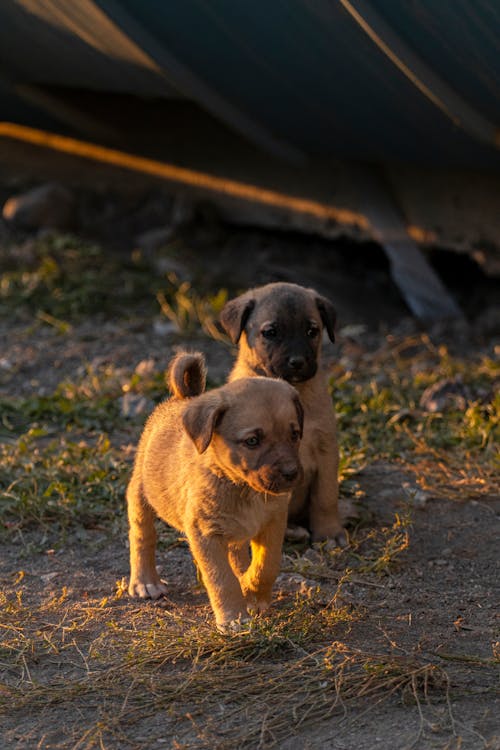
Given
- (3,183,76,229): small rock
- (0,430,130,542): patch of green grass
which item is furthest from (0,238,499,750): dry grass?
(3,183,76,229): small rock

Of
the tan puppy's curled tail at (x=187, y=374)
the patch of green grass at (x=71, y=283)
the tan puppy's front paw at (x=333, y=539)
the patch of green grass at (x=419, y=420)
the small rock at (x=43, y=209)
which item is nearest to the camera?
the tan puppy's curled tail at (x=187, y=374)

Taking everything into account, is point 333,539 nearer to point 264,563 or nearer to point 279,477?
point 264,563

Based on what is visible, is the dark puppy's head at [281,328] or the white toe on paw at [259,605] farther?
the dark puppy's head at [281,328]

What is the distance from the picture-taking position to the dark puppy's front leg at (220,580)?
4488mm

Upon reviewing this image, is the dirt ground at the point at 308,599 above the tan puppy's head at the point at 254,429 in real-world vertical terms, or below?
below

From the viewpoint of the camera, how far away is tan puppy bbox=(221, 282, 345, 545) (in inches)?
217

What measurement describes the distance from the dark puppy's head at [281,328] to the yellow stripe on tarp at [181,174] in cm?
437

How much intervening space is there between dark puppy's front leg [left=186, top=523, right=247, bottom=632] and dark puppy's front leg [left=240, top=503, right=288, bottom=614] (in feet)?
0.27

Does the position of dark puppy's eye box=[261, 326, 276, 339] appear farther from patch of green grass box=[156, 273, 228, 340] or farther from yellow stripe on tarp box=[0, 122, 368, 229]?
yellow stripe on tarp box=[0, 122, 368, 229]

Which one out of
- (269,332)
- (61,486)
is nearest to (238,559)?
(269,332)

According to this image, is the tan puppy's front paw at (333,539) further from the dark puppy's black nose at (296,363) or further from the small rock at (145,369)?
the small rock at (145,369)

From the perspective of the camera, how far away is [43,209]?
11141 mm

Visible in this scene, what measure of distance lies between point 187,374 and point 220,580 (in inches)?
34.2

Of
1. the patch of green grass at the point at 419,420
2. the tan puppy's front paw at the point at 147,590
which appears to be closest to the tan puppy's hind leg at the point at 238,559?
the tan puppy's front paw at the point at 147,590
